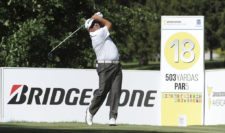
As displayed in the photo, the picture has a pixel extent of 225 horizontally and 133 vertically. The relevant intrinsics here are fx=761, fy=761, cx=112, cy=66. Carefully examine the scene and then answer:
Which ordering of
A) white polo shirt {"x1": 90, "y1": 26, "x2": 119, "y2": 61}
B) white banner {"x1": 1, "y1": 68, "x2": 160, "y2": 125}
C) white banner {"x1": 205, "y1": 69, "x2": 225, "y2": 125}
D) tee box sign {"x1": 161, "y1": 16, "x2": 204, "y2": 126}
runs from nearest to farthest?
white polo shirt {"x1": 90, "y1": 26, "x2": 119, "y2": 61}
white banner {"x1": 1, "y1": 68, "x2": 160, "y2": 125}
white banner {"x1": 205, "y1": 69, "x2": 225, "y2": 125}
tee box sign {"x1": 161, "y1": 16, "x2": 204, "y2": 126}

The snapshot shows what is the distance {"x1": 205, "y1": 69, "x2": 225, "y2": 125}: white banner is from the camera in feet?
60.3

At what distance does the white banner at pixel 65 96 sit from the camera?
1802cm

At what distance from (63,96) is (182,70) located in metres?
3.08

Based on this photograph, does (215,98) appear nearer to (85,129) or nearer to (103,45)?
(103,45)

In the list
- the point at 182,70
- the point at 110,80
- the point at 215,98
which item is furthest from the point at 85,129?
the point at 182,70

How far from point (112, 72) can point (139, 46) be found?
54385 millimetres

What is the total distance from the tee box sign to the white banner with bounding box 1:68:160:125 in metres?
0.38

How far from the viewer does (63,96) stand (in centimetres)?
1839

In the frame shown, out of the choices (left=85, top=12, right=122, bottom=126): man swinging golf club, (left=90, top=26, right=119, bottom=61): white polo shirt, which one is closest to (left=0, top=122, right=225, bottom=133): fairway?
(left=85, top=12, right=122, bottom=126): man swinging golf club

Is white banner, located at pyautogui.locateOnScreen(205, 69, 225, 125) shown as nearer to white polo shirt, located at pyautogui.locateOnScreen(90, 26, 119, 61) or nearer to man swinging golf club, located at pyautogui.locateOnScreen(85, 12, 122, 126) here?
man swinging golf club, located at pyautogui.locateOnScreen(85, 12, 122, 126)

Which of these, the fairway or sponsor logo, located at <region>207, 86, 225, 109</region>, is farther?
sponsor logo, located at <region>207, 86, 225, 109</region>

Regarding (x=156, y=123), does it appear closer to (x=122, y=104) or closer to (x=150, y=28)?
(x=122, y=104)

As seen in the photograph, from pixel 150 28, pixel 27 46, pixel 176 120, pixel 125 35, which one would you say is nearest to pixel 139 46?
pixel 150 28

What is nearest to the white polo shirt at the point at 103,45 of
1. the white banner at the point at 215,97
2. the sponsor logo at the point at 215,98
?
the white banner at the point at 215,97
